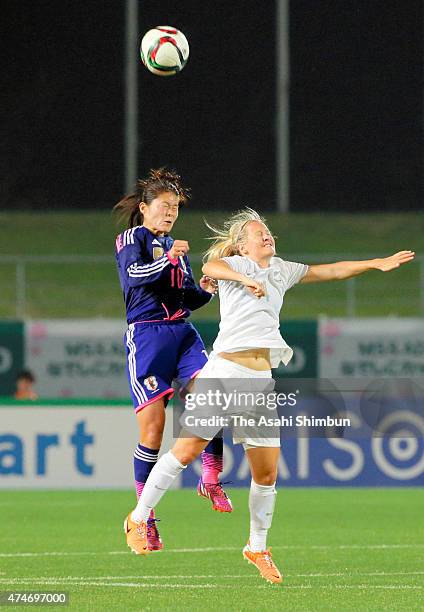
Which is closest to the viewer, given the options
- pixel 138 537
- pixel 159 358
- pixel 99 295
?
pixel 138 537

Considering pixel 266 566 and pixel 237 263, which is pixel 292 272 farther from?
pixel 266 566

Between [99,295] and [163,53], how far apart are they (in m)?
14.4

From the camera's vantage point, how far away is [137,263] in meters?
9.12

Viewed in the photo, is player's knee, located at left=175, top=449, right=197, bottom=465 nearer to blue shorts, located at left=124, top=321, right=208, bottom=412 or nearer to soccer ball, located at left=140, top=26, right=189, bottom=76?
blue shorts, located at left=124, top=321, right=208, bottom=412

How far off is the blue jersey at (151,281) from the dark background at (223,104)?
69.5 ft

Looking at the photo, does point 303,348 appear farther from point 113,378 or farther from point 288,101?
point 288,101

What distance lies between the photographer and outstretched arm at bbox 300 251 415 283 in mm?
8430

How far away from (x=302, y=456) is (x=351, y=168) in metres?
15.4

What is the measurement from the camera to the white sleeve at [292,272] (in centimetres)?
860

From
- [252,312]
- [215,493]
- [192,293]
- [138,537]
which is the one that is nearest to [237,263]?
[252,312]

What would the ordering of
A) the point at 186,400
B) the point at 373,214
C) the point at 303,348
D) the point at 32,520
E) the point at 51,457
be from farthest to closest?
the point at 373,214
the point at 303,348
the point at 51,457
the point at 32,520
the point at 186,400

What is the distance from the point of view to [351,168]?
102 ft

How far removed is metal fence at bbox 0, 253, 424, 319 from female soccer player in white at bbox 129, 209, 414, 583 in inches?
602

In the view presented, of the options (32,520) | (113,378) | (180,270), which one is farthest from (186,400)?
(113,378)
